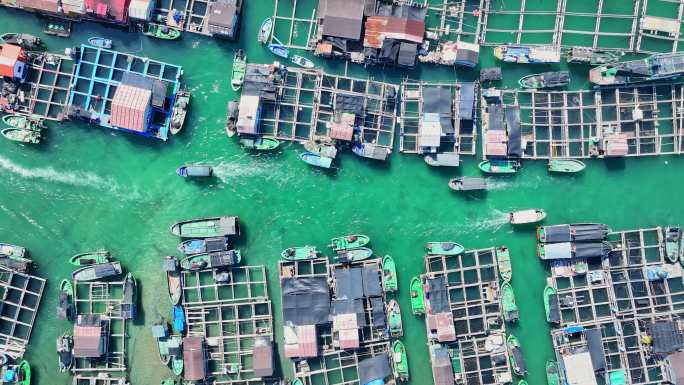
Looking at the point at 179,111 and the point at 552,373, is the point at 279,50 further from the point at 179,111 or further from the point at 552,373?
the point at 552,373

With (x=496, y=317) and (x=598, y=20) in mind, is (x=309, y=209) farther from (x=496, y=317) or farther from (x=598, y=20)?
(x=598, y=20)

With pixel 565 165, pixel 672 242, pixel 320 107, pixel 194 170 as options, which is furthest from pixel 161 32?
pixel 672 242

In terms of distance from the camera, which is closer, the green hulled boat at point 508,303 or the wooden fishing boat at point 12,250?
the wooden fishing boat at point 12,250

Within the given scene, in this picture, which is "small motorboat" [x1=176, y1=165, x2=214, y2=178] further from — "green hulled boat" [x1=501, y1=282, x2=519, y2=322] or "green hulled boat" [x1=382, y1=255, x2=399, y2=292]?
"green hulled boat" [x1=501, y1=282, x2=519, y2=322]

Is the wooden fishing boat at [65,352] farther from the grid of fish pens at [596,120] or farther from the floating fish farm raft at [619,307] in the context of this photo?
the floating fish farm raft at [619,307]

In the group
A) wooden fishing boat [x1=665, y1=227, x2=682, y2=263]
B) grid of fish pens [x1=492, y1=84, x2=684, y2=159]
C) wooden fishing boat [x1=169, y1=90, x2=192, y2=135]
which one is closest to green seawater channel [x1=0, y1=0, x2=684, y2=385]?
wooden fishing boat [x1=169, y1=90, x2=192, y2=135]

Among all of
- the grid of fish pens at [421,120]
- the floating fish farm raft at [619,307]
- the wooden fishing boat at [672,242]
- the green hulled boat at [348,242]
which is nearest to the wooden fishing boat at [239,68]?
the grid of fish pens at [421,120]
